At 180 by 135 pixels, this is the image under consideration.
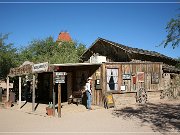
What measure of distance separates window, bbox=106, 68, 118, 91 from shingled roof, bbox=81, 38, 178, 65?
3571 mm

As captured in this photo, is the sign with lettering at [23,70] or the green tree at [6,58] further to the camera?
the green tree at [6,58]

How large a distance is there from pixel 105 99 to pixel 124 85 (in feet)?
6.29

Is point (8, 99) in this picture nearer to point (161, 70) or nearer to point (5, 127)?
point (5, 127)

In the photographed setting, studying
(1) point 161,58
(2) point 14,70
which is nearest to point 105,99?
(2) point 14,70

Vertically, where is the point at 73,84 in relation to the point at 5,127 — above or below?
above

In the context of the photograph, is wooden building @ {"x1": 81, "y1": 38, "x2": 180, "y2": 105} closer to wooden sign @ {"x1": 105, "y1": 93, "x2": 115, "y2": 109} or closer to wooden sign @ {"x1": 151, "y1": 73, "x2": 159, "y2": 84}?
wooden sign @ {"x1": 151, "y1": 73, "x2": 159, "y2": 84}

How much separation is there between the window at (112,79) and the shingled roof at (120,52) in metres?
3.57

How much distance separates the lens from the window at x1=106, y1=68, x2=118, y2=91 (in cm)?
1606

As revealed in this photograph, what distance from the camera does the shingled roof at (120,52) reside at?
19.9 m

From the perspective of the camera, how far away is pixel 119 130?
8.86m

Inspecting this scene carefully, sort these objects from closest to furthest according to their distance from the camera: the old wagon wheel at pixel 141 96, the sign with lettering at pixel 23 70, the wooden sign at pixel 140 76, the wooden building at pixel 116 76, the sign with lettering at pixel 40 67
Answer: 1. the sign with lettering at pixel 40 67
2. the sign with lettering at pixel 23 70
3. the wooden building at pixel 116 76
4. the old wagon wheel at pixel 141 96
5. the wooden sign at pixel 140 76

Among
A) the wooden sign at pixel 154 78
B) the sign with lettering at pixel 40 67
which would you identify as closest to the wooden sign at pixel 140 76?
the wooden sign at pixel 154 78

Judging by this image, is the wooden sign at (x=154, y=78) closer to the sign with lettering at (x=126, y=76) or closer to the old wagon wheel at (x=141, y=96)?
the old wagon wheel at (x=141, y=96)

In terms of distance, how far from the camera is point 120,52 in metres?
20.7
